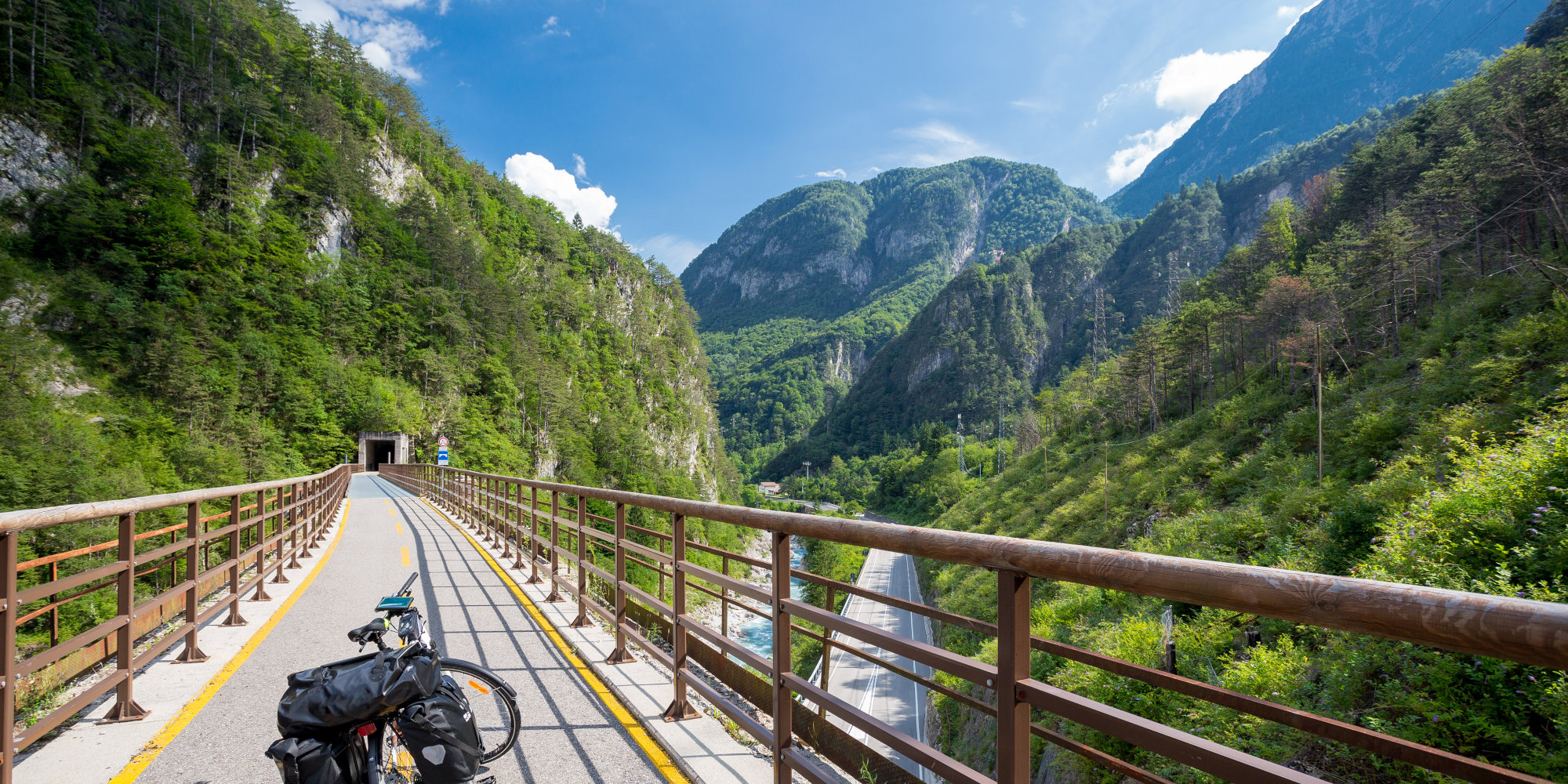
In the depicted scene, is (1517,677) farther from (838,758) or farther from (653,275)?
(653,275)

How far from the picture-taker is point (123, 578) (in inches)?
160

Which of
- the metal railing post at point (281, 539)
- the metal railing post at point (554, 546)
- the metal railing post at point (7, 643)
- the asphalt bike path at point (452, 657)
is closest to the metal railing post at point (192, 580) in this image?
the asphalt bike path at point (452, 657)

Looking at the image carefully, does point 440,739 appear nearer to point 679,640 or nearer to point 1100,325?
point 679,640

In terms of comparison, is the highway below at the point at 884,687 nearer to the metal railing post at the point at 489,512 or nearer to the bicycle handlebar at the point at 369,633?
the metal railing post at the point at 489,512

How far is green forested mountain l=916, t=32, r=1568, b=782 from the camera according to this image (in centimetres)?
663

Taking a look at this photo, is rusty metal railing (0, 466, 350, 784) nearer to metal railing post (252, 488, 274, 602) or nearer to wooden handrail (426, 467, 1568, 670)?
metal railing post (252, 488, 274, 602)

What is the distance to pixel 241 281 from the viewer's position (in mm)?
51500

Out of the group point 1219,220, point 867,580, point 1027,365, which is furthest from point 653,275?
point 1219,220

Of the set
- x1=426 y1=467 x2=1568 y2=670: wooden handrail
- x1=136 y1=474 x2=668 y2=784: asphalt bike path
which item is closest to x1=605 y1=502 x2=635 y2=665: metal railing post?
x1=136 y1=474 x2=668 y2=784: asphalt bike path

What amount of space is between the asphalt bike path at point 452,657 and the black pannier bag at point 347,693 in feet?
4.05

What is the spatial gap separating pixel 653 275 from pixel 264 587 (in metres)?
126

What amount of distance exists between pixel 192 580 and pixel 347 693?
4.09 m

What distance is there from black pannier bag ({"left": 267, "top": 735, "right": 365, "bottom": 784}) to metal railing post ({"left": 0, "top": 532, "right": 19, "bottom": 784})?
166 cm

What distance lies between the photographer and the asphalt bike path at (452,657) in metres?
3.59
